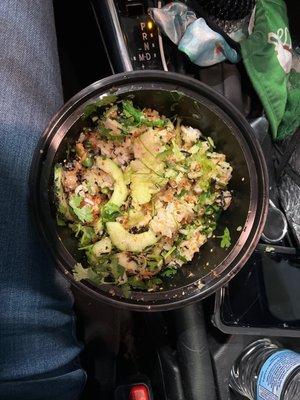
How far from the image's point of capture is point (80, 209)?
116cm

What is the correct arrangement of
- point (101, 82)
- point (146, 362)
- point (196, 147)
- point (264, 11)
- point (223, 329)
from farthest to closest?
point (146, 362) → point (264, 11) → point (223, 329) → point (196, 147) → point (101, 82)

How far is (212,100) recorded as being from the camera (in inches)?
45.3

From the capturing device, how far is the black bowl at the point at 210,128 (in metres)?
1.13

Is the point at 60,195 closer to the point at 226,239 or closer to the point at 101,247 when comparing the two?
the point at 101,247

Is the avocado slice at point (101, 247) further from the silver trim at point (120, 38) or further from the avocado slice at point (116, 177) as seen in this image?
the silver trim at point (120, 38)

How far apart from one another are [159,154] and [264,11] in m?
0.59

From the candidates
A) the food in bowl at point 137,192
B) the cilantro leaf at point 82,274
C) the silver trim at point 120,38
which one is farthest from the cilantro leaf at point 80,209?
the silver trim at point 120,38

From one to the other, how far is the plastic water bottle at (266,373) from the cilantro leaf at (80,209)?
0.59 m

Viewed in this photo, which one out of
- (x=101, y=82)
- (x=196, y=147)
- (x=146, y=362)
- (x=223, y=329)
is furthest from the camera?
(x=146, y=362)

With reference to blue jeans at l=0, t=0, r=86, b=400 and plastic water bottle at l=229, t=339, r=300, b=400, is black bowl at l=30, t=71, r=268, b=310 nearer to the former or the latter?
blue jeans at l=0, t=0, r=86, b=400

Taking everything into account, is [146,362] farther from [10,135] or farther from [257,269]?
[10,135]

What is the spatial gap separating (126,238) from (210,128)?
0.33m

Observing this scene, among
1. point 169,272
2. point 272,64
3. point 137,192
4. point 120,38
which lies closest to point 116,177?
point 137,192

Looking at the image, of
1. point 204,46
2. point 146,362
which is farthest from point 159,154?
point 146,362
